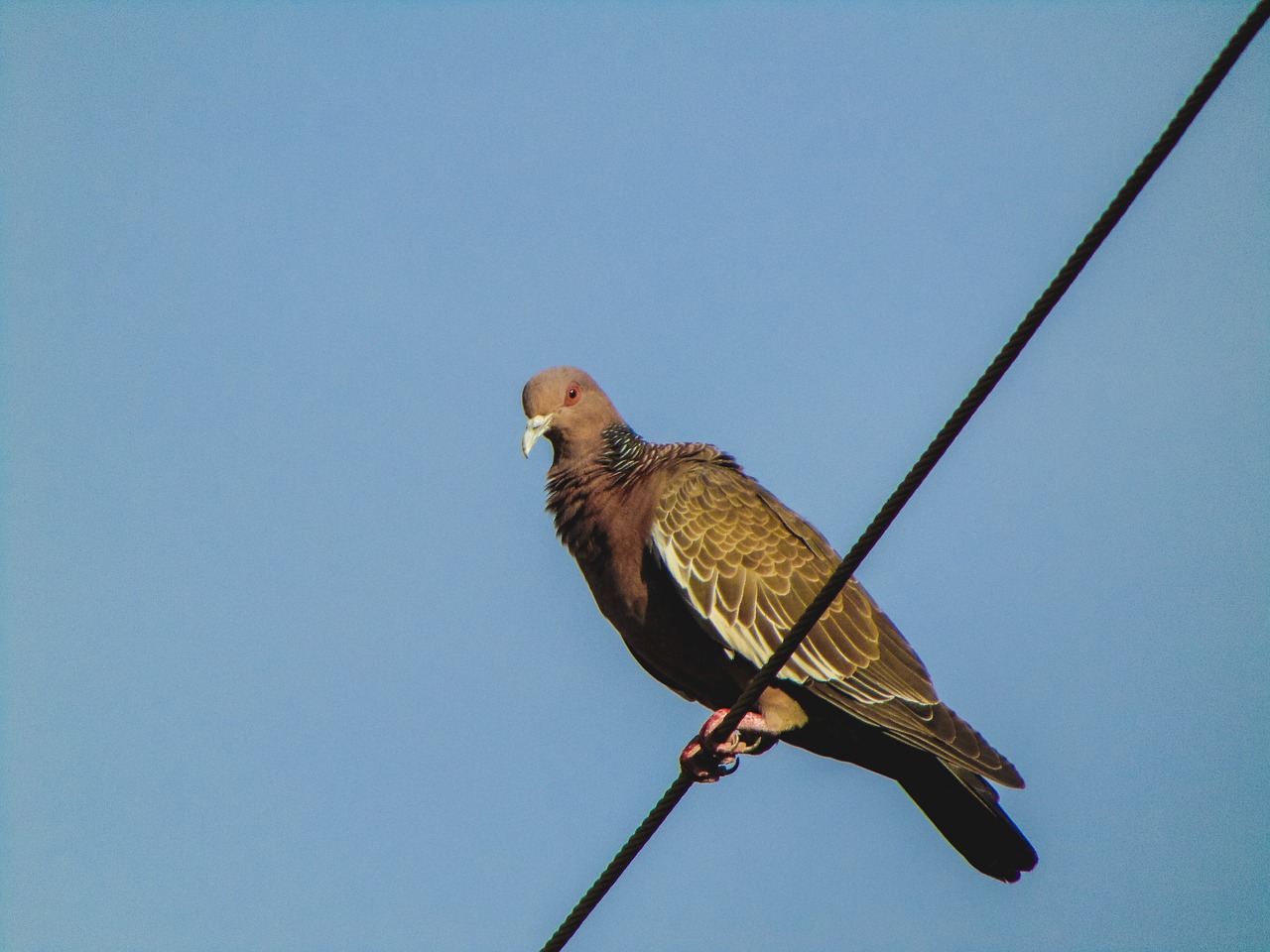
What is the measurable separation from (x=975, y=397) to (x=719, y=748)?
257cm

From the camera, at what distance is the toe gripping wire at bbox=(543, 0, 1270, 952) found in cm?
240

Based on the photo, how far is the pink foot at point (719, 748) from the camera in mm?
5031

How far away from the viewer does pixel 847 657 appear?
214 inches

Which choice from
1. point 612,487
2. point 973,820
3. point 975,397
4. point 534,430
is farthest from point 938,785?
point 975,397

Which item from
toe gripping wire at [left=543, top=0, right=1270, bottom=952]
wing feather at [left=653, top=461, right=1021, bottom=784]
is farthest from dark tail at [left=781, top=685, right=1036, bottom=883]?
toe gripping wire at [left=543, top=0, right=1270, bottom=952]

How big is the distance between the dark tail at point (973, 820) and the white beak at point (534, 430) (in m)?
2.00

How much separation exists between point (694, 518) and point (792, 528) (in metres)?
0.54

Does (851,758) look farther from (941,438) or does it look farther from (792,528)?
(941,438)

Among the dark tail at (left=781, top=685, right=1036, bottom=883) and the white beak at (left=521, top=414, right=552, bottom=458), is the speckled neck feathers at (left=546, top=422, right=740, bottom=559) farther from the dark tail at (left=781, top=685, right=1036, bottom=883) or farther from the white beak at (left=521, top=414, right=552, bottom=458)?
the dark tail at (left=781, top=685, right=1036, bottom=883)

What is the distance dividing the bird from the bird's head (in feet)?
0.08

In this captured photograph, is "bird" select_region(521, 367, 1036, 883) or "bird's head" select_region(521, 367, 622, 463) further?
"bird's head" select_region(521, 367, 622, 463)

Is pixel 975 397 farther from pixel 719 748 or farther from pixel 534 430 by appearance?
pixel 534 430

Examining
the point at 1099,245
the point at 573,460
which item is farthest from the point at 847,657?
the point at 1099,245

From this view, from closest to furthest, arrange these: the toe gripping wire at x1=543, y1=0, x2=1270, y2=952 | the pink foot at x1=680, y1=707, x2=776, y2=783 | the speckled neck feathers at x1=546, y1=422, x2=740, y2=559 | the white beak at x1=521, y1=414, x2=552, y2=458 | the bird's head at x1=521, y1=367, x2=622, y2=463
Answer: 1. the toe gripping wire at x1=543, y1=0, x2=1270, y2=952
2. the pink foot at x1=680, y1=707, x2=776, y2=783
3. the speckled neck feathers at x1=546, y1=422, x2=740, y2=559
4. the white beak at x1=521, y1=414, x2=552, y2=458
5. the bird's head at x1=521, y1=367, x2=622, y2=463
